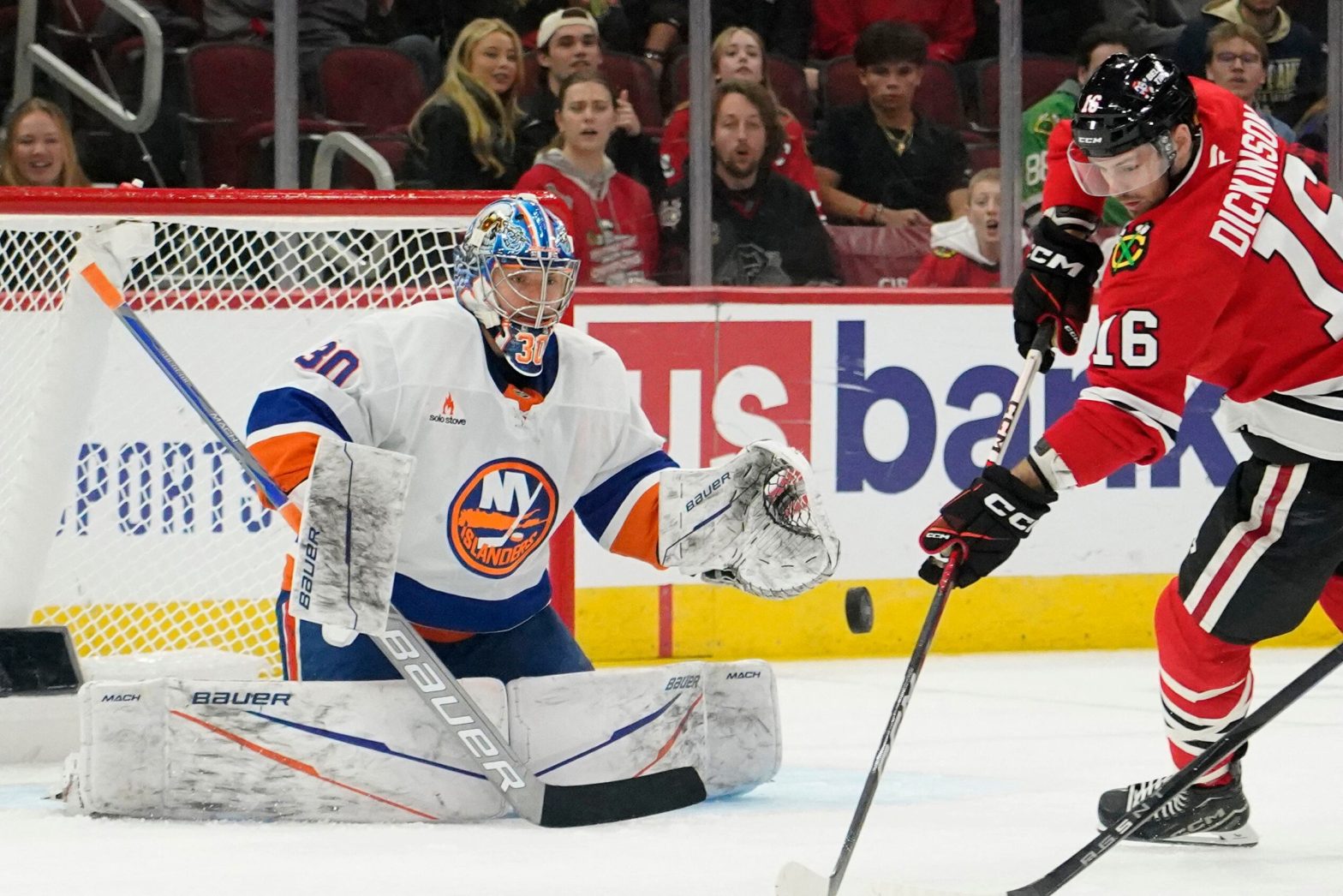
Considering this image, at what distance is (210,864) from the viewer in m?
2.56

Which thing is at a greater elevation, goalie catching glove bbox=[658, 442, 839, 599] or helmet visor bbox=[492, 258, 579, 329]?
helmet visor bbox=[492, 258, 579, 329]

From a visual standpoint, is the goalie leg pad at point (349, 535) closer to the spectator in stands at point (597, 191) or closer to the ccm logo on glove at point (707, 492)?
the ccm logo on glove at point (707, 492)

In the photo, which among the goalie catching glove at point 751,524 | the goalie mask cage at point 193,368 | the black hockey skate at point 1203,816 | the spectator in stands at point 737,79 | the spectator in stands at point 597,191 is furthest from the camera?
the spectator in stands at point 737,79

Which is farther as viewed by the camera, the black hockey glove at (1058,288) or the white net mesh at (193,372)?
the white net mesh at (193,372)

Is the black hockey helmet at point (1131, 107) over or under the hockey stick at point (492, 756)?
over

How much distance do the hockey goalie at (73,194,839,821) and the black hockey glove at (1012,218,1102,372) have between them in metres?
0.46

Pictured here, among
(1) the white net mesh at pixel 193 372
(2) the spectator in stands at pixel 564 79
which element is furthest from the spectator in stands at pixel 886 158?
(1) the white net mesh at pixel 193 372

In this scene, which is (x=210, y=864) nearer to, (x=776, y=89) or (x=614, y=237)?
(x=614, y=237)

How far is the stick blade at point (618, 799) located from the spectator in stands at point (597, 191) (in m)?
2.20

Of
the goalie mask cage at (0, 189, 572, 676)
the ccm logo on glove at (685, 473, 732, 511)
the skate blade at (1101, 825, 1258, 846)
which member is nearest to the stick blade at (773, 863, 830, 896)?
the skate blade at (1101, 825, 1258, 846)

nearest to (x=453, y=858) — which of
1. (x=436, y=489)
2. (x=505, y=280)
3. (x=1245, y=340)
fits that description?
(x=436, y=489)

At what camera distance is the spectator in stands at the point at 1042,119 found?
526 centimetres

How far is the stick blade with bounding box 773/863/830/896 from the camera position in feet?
7.38

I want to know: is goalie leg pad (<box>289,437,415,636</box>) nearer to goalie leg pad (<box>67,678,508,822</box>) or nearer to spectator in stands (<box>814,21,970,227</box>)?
goalie leg pad (<box>67,678,508,822</box>)
